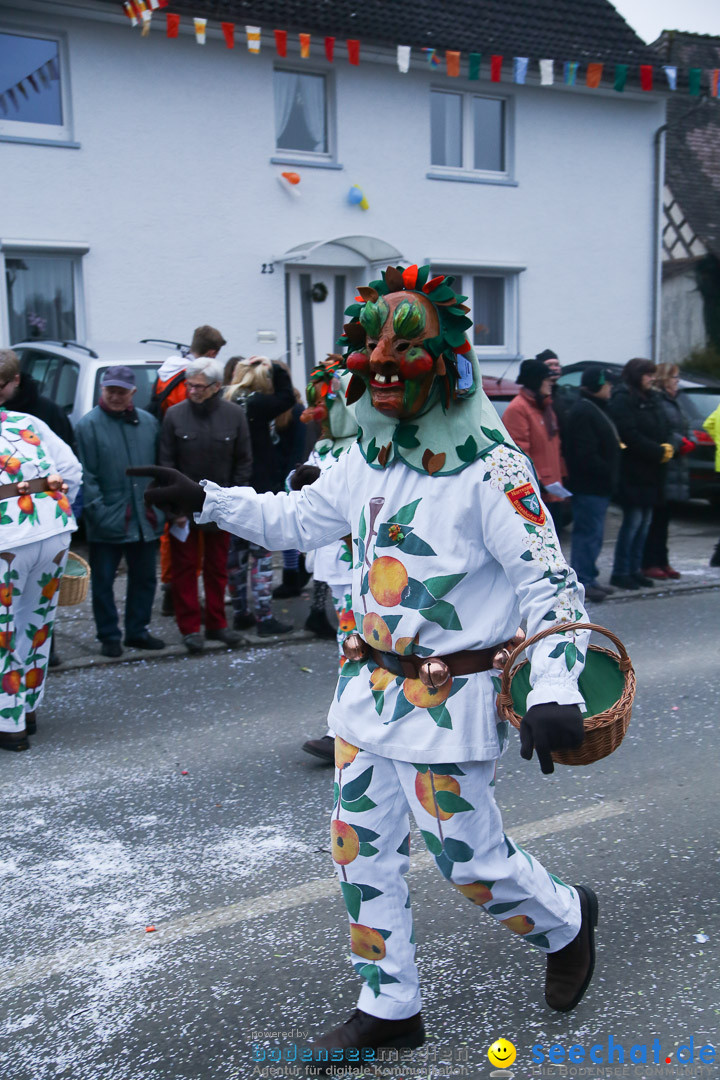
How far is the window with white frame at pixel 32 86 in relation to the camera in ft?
41.4

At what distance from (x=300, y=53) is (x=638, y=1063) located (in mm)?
13471

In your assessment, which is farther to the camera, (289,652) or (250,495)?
(289,652)

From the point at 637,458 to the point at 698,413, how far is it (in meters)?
3.64

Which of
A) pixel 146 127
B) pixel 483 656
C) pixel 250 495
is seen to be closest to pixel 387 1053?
pixel 483 656

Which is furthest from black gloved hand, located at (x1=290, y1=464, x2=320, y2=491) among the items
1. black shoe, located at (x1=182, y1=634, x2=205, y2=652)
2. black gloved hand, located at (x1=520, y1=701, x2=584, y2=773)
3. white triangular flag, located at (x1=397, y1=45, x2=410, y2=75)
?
white triangular flag, located at (x1=397, y1=45, x2=410, y2=75)

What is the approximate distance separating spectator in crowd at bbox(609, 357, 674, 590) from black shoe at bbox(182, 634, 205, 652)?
408 centimetres

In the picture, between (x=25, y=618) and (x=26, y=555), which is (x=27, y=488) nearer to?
(x=26, y=555)

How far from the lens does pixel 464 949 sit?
3580 millimetres

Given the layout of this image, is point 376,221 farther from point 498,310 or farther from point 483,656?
point 483,656

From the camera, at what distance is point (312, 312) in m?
14.8

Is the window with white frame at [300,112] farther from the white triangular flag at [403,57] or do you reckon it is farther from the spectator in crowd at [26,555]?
the spectator in crowd at [26,555]

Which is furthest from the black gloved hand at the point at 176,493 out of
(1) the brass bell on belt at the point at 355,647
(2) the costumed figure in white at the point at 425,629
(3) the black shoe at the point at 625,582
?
(3) the black shoe at the point at 625,582

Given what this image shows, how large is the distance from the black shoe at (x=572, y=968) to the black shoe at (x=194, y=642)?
189 inches

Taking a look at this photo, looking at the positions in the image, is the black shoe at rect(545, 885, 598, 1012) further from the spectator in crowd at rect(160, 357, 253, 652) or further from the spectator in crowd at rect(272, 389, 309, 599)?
the spectator in crowd at rect(272, 389, 309, 599)
